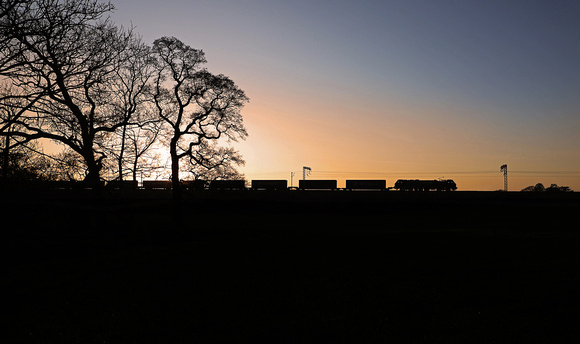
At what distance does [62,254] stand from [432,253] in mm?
8765

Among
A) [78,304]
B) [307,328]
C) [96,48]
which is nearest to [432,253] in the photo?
[307,328]

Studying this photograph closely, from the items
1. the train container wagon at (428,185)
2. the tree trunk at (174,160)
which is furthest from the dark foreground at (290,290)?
the train container wagon at (428,185)

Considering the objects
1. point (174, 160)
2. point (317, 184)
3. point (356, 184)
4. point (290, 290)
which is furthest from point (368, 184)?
point (290, 290)

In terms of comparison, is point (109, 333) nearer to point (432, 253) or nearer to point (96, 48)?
point (432, 253)

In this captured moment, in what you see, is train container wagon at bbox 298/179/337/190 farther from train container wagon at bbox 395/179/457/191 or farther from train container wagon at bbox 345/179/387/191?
train container wagon at bbox 395/179/457/191

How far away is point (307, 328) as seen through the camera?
539 centimetres

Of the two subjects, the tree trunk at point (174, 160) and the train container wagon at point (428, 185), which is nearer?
the tree trunk at point (174, 160)

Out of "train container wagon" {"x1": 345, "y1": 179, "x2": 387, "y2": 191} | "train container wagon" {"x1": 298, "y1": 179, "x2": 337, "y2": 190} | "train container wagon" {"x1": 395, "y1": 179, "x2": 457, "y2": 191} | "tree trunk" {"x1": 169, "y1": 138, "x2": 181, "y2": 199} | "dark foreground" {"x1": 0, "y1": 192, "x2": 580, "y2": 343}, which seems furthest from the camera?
"train container wagon" {"x1": 395, "y1": 179, "x2": 457, "y2": 191}

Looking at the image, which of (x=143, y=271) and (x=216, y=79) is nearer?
(x=143, y=271)

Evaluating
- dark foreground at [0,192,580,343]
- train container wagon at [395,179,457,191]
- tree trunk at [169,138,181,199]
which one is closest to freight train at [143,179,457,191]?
train container wagon at [395,179,457,191]

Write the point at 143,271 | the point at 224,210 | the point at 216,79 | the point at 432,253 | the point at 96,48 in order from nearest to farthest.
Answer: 1. the point at 143,271
2. the point at 432,253
3. the point at 96,48
4. the point at 216,79
5. the point at 224,210

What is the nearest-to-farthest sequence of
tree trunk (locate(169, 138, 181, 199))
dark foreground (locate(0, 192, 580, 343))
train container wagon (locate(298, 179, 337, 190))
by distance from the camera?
dark foreground (locate(0, 192, 580, 343))
tree trunk (locate(169, 138, 181, 199))
train container wagon (locate(298, 179, 337, 190))

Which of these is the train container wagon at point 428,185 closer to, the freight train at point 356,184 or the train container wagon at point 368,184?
the freight train at point 356,184

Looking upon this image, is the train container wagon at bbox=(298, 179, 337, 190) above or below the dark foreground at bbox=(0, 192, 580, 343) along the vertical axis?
above
